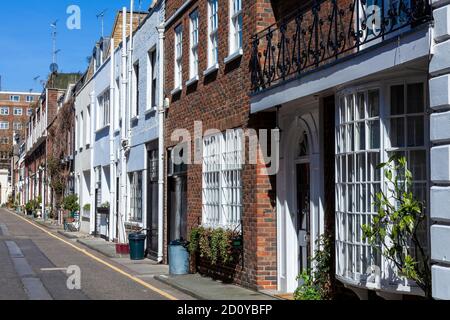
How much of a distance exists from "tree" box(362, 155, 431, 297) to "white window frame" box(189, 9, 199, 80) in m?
8.76

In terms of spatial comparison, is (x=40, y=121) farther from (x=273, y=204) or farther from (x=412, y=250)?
(x=412, y=250)

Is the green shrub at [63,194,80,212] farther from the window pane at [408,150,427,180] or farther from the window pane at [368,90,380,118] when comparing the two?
the window pane at [408,150,427,180]

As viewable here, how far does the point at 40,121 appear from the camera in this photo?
5916cm

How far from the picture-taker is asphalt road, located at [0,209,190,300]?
40.5ft

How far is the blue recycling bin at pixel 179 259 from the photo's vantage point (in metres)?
15.5

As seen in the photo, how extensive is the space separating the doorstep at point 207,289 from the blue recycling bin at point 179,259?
0.33 meters

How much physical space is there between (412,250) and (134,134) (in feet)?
50.9

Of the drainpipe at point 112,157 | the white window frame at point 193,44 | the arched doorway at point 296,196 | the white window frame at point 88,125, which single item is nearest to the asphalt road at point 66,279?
the arched doorway at point 296,196

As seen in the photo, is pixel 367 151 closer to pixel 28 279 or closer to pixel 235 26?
pixel 235 26

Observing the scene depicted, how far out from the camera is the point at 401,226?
299 inches

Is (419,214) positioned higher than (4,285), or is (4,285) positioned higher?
(419,214)

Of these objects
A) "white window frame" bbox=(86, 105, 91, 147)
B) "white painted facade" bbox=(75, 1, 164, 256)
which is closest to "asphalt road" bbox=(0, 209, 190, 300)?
"white painted facade" bbox=(75, 1, 164, 256)
